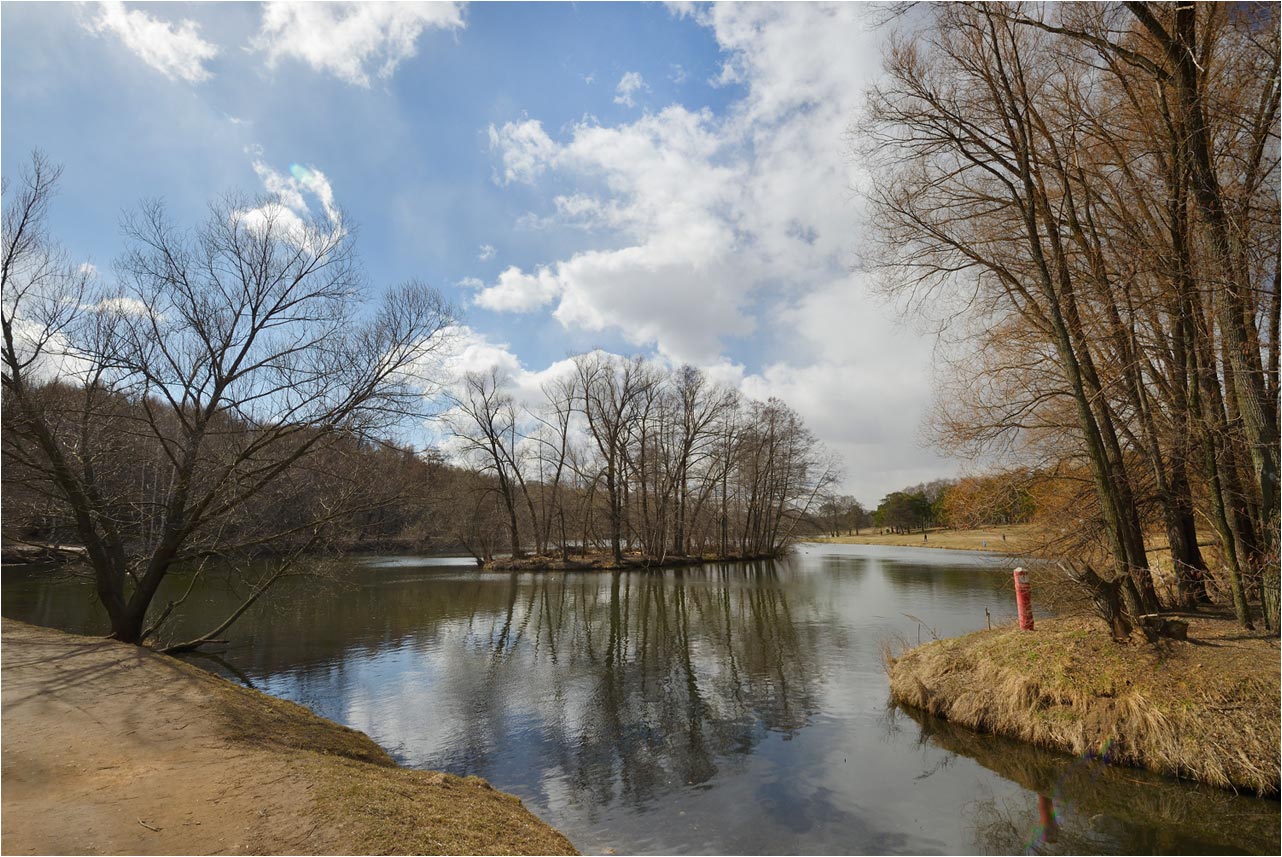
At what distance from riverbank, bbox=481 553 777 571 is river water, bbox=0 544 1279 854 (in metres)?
19.2

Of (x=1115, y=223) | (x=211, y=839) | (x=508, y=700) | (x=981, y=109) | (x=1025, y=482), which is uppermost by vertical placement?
(x=981, y=109)

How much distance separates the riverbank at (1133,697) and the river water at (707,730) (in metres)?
0.27

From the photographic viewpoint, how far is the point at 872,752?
8.26 metres

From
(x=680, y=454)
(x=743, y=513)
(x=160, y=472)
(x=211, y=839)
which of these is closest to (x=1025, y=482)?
(x=211, y=839)

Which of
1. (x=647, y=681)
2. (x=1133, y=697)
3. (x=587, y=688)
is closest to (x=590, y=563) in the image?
(x=647, y=681)

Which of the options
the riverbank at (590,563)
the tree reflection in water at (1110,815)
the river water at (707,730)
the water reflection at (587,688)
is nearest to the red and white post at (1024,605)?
the river water at (707,730)

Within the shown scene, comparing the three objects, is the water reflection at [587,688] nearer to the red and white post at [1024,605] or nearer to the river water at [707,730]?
the river water at [707,730]

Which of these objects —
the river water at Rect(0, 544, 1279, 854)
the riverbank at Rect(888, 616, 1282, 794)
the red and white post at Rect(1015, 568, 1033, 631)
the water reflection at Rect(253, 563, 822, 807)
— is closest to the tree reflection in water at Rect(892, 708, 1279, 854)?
the river water at Rect(0, 544, 1279, 854)

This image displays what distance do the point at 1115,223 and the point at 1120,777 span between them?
27.4 ft

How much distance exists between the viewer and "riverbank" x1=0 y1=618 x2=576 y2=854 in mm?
4125

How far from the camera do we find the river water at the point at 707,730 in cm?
615

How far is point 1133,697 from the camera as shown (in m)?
7.25

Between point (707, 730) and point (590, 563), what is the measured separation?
33.0 m

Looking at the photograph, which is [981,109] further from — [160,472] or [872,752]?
[160,472]
